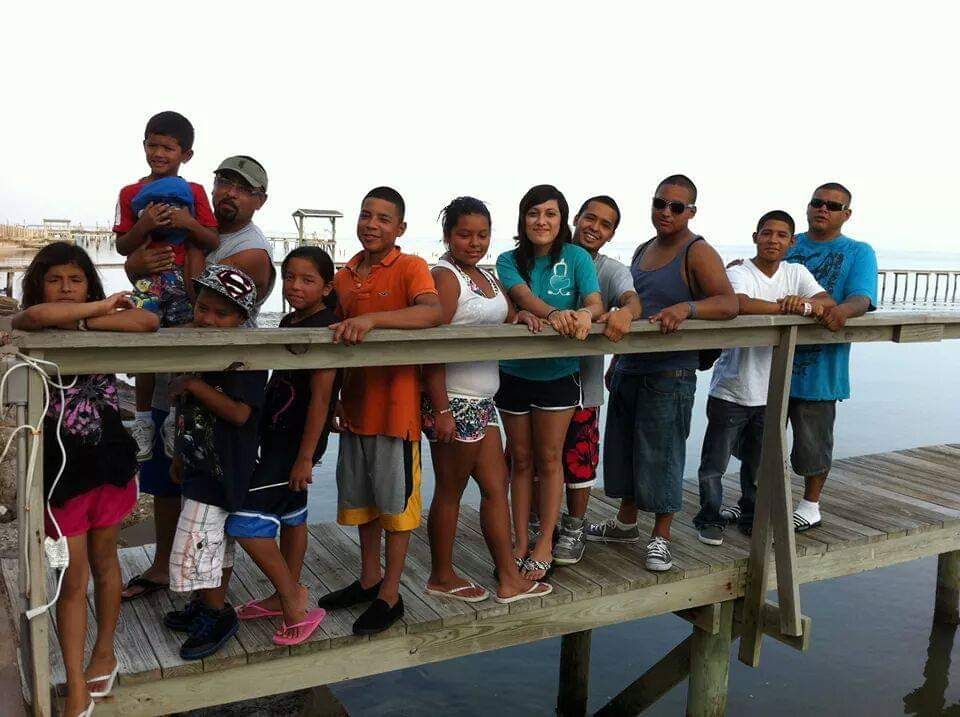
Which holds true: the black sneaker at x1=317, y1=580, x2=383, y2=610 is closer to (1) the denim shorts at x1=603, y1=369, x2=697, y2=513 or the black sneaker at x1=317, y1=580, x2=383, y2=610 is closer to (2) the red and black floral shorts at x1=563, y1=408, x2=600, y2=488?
(2) the red and black floral shorts at x1=563, y1=408, x2=600, y2=488

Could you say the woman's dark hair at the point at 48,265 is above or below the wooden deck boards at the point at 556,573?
above

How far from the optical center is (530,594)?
3.90 m

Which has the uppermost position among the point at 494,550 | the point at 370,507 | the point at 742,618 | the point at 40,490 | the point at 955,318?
the point at 955,318

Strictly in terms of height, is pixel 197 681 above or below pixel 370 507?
below

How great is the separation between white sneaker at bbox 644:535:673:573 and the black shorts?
3.12 feet

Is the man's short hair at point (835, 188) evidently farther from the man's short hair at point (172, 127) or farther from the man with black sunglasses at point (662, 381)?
the man's short hair at point (172, 127)

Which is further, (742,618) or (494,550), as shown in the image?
(742,618)

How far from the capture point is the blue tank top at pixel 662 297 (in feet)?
13.8

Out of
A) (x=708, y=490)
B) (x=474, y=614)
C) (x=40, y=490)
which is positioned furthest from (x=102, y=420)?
(x=708, y=490)

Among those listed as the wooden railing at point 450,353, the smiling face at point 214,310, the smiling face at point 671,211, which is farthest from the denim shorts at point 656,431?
the smiling face at point 214,310

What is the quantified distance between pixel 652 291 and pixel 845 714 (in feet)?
14.6

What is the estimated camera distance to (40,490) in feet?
8.66

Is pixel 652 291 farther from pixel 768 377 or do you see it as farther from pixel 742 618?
pixel 742 618

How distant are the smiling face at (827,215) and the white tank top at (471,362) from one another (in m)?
2.31
